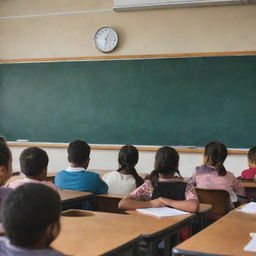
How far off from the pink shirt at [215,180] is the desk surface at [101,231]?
4.70 ft

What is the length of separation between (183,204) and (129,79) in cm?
388

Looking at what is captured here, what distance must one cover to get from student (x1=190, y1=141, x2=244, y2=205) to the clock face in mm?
2806

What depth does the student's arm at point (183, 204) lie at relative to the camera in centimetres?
280

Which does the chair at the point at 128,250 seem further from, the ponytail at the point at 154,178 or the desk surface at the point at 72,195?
the desk surface at the point at 72,195

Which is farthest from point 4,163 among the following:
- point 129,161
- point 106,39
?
point 106,39

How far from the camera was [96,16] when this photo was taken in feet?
21.7

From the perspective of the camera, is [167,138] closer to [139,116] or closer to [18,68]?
[139,116]

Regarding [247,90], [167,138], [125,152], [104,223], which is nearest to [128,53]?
[167,138]

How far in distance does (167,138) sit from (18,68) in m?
2.54

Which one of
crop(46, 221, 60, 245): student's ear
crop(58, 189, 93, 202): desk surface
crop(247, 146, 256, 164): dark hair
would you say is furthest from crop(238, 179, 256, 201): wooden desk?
crop(46, 221, 60, 245): student's ear

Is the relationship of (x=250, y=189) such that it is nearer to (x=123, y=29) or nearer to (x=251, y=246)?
(x=251, y=246)

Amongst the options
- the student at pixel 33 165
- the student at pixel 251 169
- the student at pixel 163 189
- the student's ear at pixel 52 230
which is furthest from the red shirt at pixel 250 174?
the student's ear at pixel 52 230

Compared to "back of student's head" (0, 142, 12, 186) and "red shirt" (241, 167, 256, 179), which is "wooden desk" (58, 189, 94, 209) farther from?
"red shirt" (241, 167, 256, 179)

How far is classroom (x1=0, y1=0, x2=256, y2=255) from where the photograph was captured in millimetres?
6062
